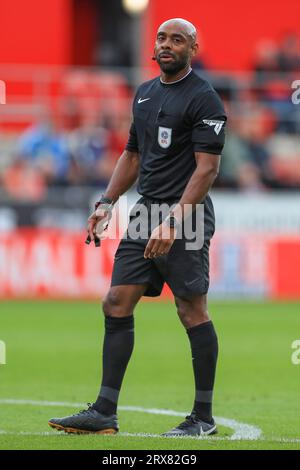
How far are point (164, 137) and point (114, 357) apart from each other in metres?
1.37

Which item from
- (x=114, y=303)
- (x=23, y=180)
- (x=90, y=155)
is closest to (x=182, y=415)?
(x=114, y=303)

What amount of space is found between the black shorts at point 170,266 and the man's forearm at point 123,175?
34cm

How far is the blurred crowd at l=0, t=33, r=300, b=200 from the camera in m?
19.2

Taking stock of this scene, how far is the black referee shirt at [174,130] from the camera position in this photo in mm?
7102

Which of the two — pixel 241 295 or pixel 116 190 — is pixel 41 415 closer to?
pixel 116 190

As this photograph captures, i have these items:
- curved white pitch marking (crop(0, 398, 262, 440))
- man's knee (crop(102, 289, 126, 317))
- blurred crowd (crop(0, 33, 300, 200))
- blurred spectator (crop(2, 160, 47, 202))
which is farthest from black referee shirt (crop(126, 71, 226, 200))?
blurred spectator (crop(2, 160, 47, 202))

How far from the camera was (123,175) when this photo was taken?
7676 millimetres

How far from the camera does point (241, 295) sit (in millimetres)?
17938

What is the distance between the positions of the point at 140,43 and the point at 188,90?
1935 centimetres

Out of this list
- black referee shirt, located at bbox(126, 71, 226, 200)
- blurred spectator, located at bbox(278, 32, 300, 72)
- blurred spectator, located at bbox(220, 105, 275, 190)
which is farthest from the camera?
blurred spectator, located at bbox(278, 32, 300, 72)

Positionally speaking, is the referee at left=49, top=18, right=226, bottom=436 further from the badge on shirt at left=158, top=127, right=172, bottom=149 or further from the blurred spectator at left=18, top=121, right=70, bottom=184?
the blurred spectator at left=18, top=121, right=70, bottom=184

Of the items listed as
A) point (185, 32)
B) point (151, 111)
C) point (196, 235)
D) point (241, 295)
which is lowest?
point (241, 295)

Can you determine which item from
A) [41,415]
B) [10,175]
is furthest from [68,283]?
[41,415]

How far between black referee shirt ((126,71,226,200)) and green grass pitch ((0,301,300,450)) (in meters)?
1.56
